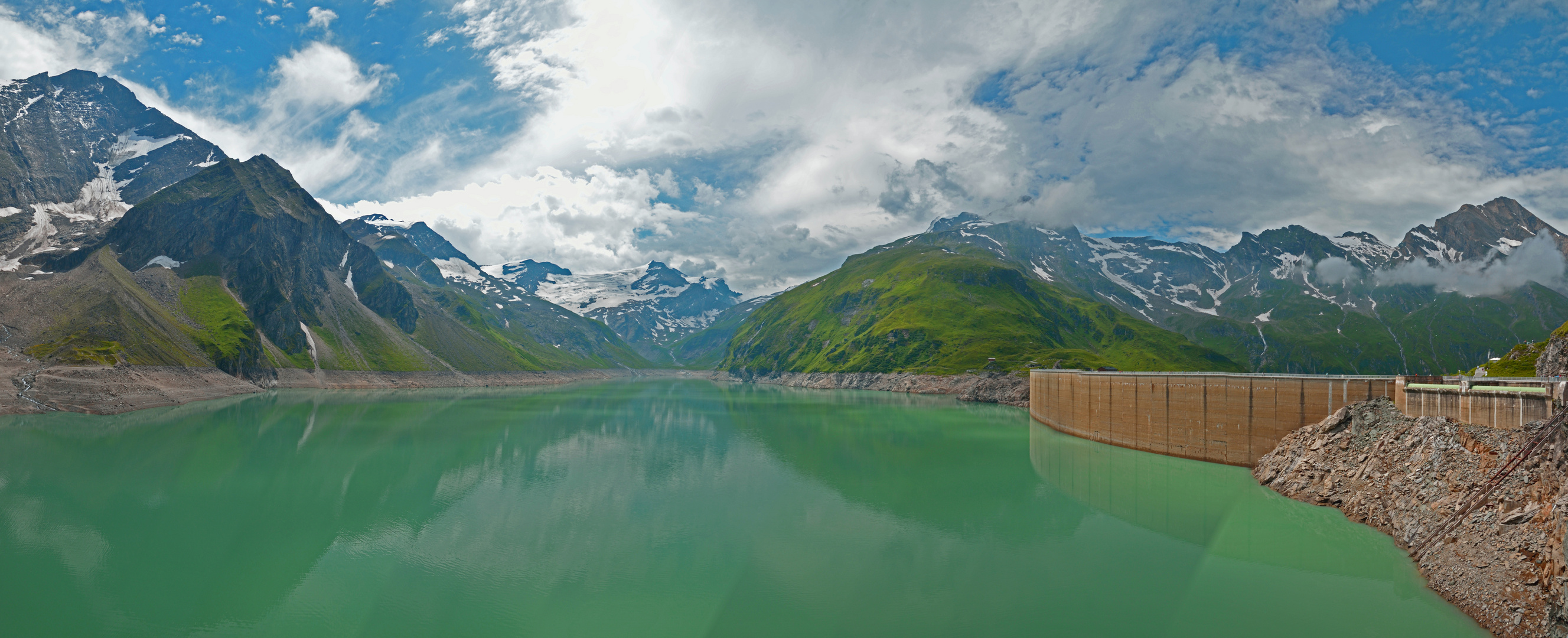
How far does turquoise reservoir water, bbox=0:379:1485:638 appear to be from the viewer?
2091cm

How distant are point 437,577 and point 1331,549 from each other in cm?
3575

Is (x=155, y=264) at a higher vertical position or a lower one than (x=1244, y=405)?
higher

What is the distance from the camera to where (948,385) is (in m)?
152

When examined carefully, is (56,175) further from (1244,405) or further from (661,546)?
(1244,405)

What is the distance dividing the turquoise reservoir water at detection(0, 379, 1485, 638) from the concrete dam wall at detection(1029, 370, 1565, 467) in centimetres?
240

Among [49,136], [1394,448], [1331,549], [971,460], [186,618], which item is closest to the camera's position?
[186,618]

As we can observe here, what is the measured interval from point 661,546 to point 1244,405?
4149 centimetres

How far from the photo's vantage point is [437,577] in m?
24.3

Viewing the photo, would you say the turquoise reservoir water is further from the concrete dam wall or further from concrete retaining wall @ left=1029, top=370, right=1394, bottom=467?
the concrete dam wall

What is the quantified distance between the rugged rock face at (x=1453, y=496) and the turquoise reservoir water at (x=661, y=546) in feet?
4.30

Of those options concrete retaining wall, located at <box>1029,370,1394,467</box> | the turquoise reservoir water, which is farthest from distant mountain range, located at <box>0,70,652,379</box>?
concrete retaining wall, located at <box>1029,370,1394,467</box>

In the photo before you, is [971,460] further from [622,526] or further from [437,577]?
[437,577]

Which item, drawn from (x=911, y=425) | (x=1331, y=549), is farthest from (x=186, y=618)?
(x=911, y=425)

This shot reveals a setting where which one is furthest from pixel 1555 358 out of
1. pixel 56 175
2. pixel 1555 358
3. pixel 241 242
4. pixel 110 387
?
pixel 56 175
